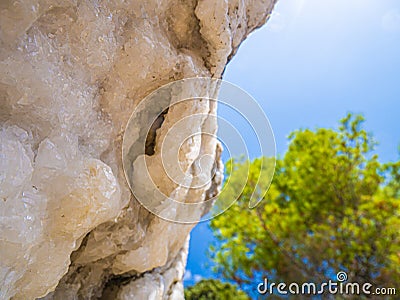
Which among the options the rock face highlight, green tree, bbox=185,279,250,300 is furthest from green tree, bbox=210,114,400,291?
the rock face highlight

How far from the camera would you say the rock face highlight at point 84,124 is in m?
0.47

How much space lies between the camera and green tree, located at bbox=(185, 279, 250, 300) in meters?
2.74

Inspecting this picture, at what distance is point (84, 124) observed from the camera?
1.94 feet

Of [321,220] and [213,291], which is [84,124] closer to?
[213,291]

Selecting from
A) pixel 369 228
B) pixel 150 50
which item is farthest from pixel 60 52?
pixel 369 228

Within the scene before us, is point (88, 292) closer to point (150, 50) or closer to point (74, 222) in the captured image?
point (74, 222)

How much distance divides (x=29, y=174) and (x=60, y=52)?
0.19 meters

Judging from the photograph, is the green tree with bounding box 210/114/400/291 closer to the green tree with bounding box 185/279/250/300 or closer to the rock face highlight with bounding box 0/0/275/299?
the green tree with bounding box 185/279/250/300

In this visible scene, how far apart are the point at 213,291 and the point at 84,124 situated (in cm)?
244

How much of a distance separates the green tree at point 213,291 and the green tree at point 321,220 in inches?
8.4

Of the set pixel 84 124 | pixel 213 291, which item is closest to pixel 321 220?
pixel 213 291

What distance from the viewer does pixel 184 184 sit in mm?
823

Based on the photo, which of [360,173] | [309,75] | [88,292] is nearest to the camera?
[88,292]

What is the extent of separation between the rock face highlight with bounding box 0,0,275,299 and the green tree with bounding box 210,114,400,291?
1757mm
